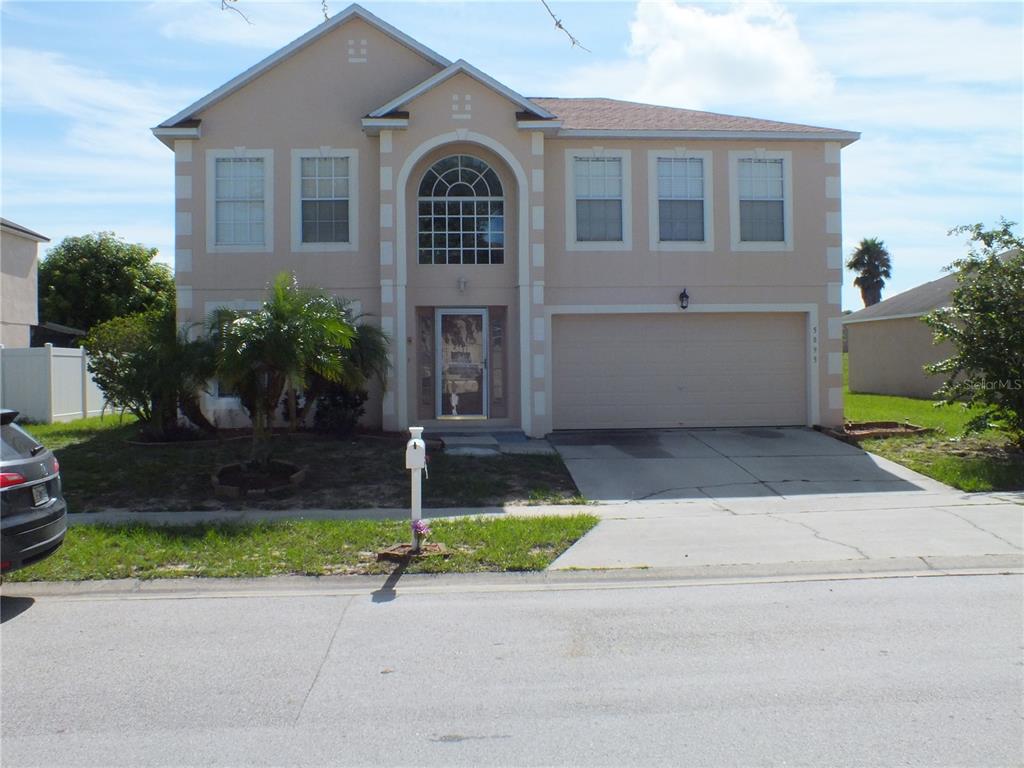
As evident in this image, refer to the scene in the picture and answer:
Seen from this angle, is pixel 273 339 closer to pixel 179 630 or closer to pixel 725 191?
pixel 179 630

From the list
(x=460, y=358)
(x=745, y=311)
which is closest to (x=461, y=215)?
(x=460, y=358)

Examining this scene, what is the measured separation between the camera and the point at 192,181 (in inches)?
638

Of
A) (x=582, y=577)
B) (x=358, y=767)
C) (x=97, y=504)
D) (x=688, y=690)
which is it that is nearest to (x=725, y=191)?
(x=582, y=577)

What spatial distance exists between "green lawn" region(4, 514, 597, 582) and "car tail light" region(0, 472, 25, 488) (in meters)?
1.57

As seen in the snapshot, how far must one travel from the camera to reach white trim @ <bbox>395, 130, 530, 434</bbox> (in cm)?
1591

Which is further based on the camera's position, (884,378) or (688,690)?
(884,378)

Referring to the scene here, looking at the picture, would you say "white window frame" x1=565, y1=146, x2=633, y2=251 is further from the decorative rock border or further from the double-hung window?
the decorative rock border

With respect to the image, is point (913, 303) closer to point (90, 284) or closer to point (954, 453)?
point (954, 453)

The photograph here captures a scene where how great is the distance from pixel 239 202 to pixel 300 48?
9.63 feet

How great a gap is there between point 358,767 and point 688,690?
2019mm

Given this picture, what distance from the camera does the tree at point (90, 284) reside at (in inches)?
1353

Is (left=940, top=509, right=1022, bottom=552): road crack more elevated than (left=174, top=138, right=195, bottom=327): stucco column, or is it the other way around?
(left=174, top=138, right=195, bottom=327): stucco column

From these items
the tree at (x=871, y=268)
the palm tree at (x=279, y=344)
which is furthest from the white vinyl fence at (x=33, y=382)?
the tree at (x=871, y=268)

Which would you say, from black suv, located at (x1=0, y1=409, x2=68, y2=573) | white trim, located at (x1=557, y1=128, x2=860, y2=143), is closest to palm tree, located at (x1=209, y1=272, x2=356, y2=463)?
black suv, located at (x1=0, y1=409, x2=68, y2=573)
